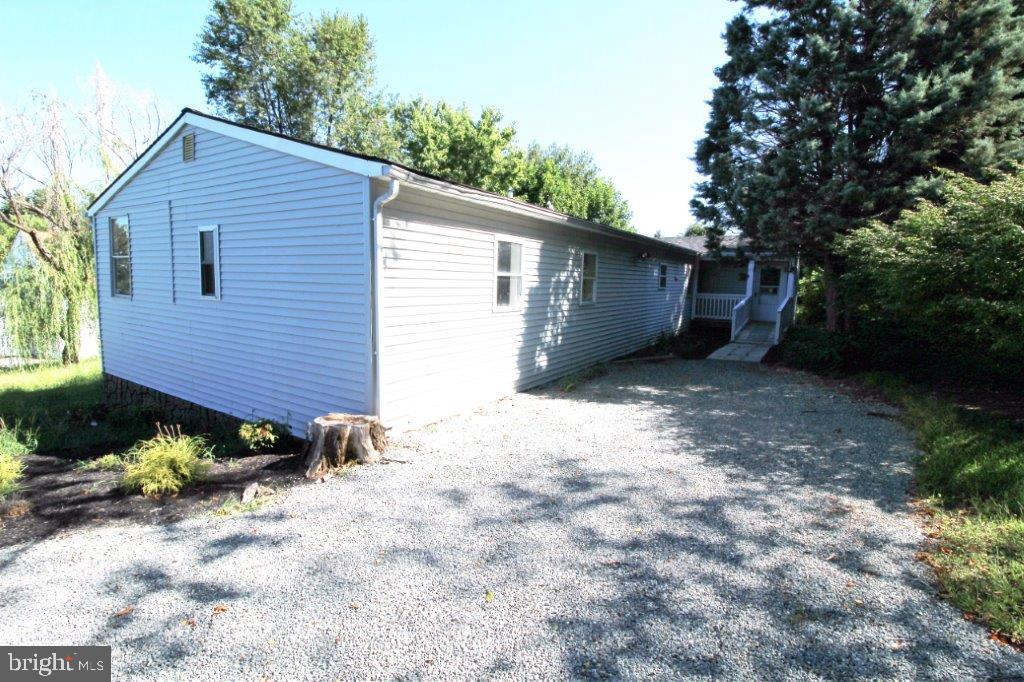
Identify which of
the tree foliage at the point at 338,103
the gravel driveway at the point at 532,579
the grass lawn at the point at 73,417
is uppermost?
the tree foliage at the point at 338,103

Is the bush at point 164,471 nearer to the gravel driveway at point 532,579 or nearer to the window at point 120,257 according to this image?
the gravel driveway at point 532,579

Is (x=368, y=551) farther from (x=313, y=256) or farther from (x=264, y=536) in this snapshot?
(x=313, y=256)

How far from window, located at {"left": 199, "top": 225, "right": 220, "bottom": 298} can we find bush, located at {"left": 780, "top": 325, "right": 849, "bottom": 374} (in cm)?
1067

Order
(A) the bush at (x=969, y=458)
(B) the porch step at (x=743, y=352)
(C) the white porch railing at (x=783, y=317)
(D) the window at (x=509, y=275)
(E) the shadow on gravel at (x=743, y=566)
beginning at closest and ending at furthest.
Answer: (E) the shadow on gravel at (x=743, y=566) → (A) the bush at (x=969, y=458) → (D) the window at (x=509, y=275) → (B) the porch step at (x=743, y=352) → (C) the white porch railing at (x=783, y=317)

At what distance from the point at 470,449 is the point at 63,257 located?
580 inches

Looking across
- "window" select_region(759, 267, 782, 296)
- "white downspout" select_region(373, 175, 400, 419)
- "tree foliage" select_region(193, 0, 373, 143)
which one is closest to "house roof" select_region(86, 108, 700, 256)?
"white downspout" select_region(373, 175, 400, 419)

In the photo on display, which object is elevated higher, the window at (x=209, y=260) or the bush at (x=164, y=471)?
the window at (x=209, y=260)

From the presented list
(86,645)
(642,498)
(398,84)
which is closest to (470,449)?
(642,498)

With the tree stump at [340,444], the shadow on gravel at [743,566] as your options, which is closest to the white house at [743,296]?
the shadow on gravel at [743,566]

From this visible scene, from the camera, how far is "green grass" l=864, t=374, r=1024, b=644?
115 inches

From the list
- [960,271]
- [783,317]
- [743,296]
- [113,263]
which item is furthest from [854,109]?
[113,263]

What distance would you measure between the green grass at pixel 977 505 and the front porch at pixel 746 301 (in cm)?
641

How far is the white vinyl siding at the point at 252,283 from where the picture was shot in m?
6.11

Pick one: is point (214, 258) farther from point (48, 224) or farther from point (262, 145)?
point (48, 224)
